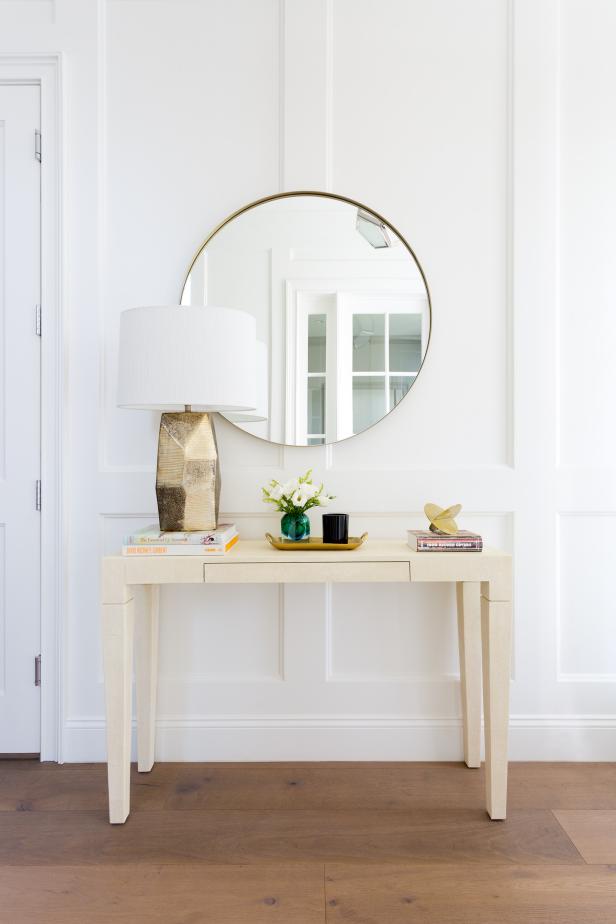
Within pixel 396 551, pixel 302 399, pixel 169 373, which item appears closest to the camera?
pixel 169 373

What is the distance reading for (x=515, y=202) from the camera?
2.19 m

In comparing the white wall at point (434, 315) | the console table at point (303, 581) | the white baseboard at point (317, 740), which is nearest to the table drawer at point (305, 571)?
the console table at point (303, 581)

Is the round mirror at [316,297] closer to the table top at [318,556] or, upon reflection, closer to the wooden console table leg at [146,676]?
the table top at [318,556]

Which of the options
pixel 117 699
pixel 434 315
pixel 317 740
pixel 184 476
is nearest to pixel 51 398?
pixel 184 476

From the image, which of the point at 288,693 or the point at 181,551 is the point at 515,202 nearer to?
the point at 181,551

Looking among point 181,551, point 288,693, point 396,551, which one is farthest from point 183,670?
point 396,551

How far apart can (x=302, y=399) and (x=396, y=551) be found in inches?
24.3

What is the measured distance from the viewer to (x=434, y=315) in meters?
2.21

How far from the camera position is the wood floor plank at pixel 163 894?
1.44 metres

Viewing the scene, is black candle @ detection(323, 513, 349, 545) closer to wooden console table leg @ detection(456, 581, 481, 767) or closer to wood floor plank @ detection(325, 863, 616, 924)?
wooden console table leg @ detection(456, 581, 481, 767)

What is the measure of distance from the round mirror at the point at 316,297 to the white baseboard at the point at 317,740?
0.97 m

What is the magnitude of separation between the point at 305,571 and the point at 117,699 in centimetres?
62

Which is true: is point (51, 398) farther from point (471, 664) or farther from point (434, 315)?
point (471, 664)

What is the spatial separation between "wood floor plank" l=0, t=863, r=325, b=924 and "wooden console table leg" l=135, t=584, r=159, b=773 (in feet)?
1.62
